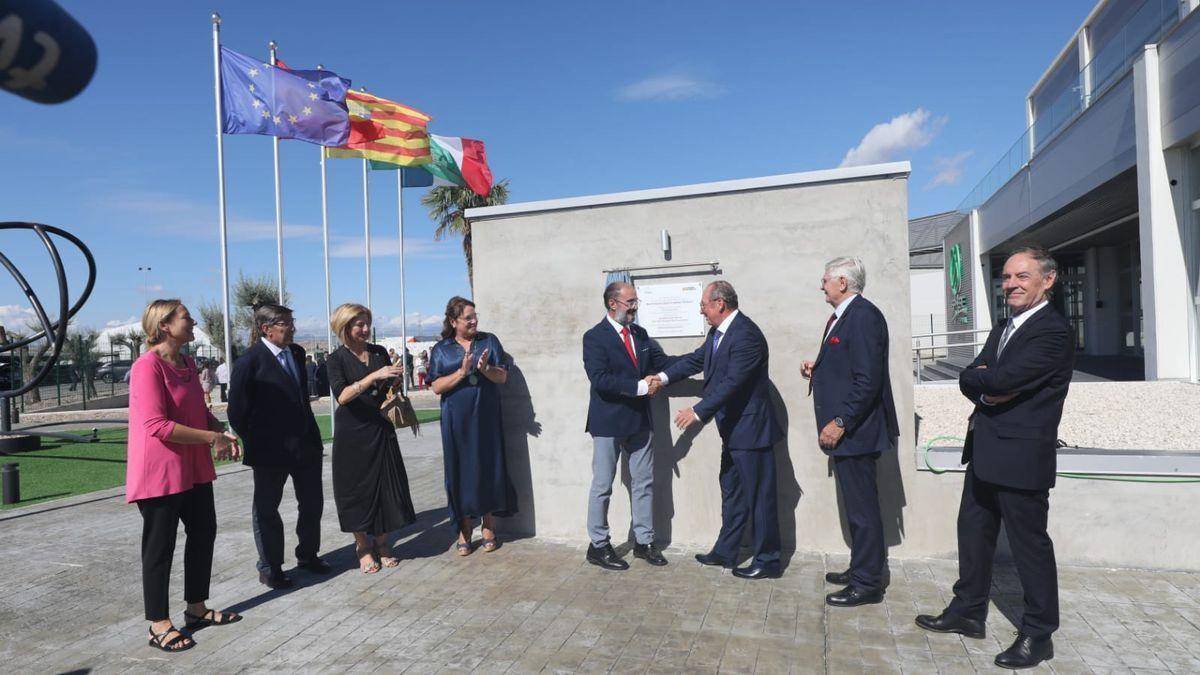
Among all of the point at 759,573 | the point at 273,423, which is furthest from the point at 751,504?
the point at 273,423

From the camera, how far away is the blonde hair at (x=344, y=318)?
4.93 m

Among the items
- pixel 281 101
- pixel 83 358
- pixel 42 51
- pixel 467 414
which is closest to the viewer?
pixel 42 51

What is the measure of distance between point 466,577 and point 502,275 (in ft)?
7.89

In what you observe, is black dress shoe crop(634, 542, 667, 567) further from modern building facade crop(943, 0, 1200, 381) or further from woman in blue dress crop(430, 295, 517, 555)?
modern building facade crop(943, 0, 1200, 381)

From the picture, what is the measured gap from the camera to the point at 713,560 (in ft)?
16.1

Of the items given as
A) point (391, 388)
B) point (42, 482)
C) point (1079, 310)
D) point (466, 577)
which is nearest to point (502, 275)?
point (391, 388)

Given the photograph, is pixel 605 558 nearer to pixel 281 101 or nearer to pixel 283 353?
pixel 283 353

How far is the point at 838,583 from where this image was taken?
449 cm

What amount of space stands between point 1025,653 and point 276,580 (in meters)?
4.36

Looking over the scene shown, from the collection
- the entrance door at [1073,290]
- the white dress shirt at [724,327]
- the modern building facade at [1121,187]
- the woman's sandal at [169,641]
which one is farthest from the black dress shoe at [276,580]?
the entrance door at [1073,290]

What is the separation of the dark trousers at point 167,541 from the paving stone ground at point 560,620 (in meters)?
0.26

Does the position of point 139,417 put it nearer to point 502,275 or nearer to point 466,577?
point 466,577

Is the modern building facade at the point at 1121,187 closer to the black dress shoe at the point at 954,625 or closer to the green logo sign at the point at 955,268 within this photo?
the green logo sign at the point at 955,268

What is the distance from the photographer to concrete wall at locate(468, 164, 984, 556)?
16.3 ft
